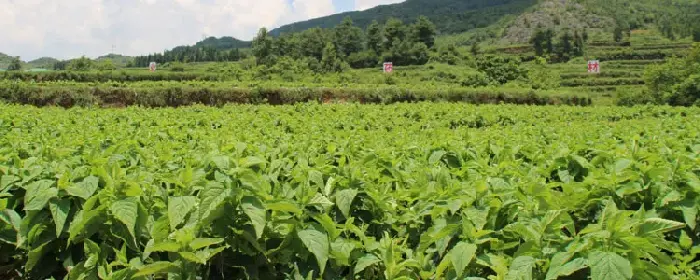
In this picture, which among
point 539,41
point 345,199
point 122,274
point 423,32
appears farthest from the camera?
point 539,41

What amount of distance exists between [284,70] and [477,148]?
44.9 m

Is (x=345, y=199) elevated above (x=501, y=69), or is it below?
below

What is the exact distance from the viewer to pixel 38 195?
93.4 inches

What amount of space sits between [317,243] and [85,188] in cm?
126

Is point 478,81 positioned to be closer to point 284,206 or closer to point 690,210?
point 690,210

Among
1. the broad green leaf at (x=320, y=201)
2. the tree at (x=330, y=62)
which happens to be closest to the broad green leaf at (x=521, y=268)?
the broad green leaf at (x=320, y=201)

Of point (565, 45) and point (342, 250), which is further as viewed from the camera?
point (565, 45)

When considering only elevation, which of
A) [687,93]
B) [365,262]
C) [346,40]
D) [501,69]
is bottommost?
[687,93]

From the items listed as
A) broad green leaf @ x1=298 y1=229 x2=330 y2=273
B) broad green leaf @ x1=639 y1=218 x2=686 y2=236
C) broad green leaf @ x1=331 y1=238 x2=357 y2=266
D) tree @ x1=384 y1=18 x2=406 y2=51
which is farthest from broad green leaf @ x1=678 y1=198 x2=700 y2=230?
tree @ x1=384 y1=18 x2=406 y2=51

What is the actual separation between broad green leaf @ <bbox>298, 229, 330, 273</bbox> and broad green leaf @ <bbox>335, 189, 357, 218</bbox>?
0.32 m

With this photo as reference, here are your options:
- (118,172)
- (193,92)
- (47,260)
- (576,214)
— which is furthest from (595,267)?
(193,92)

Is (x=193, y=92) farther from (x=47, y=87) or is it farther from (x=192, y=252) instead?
(x=192, y=252)

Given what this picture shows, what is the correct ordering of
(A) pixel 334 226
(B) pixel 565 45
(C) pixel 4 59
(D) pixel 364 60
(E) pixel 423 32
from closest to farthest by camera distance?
(A) pixel 334 226, (D) pixel 364 60, (E) pixel 423 32, (B) pixel 565 45, (C) pixel 4 59

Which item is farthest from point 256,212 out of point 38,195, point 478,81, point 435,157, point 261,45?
point 261,45
